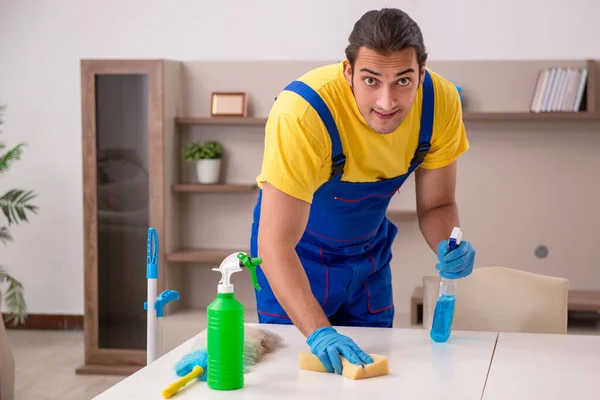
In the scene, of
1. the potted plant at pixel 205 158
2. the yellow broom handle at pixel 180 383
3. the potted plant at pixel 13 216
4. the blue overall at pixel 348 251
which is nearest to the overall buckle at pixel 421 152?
the blue overall at pixel 348 251

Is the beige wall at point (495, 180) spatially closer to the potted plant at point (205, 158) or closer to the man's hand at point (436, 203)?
the potted plant at point (205, 158)

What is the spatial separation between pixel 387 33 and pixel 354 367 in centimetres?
74

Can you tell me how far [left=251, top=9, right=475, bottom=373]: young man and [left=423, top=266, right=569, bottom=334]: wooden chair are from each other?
240 millimetres

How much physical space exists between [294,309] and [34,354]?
10.6ft

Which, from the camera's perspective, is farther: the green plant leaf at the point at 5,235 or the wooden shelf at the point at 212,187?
the green plant leaf at the point at 5,235

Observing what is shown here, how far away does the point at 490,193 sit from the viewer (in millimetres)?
4520

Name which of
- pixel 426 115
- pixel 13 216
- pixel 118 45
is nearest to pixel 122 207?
pixel 13 216

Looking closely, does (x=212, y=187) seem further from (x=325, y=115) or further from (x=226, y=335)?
(x=226, y=335)

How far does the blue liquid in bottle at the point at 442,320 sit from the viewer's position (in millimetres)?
1962

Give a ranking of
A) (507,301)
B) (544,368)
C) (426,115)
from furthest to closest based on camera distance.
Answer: (507,301)
(426,115)
(544,368)

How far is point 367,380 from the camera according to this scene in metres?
1.65

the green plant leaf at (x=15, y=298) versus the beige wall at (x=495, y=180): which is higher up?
the beige wall at (x=495, y=180)

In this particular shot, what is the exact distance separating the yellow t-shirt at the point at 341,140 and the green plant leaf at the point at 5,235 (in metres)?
3.14

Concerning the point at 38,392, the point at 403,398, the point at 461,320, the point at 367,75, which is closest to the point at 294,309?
the point at 403,398
